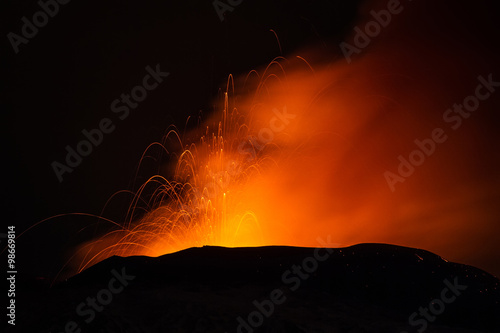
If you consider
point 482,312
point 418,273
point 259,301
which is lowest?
point 482,312

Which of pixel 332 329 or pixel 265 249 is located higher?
pixel 265 249

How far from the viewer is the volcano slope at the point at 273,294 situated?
29.6 ft

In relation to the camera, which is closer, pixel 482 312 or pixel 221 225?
pixel 482 312

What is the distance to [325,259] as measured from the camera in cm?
1102

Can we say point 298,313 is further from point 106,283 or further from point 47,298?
point 47,298

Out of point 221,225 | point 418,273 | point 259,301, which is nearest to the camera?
point 259,301

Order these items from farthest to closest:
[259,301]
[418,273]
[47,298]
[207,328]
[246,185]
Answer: [246,185] → [418,273] → [47,298] → [259,301] → [207,328]

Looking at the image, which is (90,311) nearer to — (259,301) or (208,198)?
(259,301)

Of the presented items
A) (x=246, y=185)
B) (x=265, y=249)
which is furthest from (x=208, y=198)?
(x=265, y=249)

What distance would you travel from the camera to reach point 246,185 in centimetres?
2295

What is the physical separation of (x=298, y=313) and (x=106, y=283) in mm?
3870

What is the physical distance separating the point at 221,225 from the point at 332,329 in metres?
11.9

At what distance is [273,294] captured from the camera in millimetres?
9859

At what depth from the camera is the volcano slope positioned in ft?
29.6
